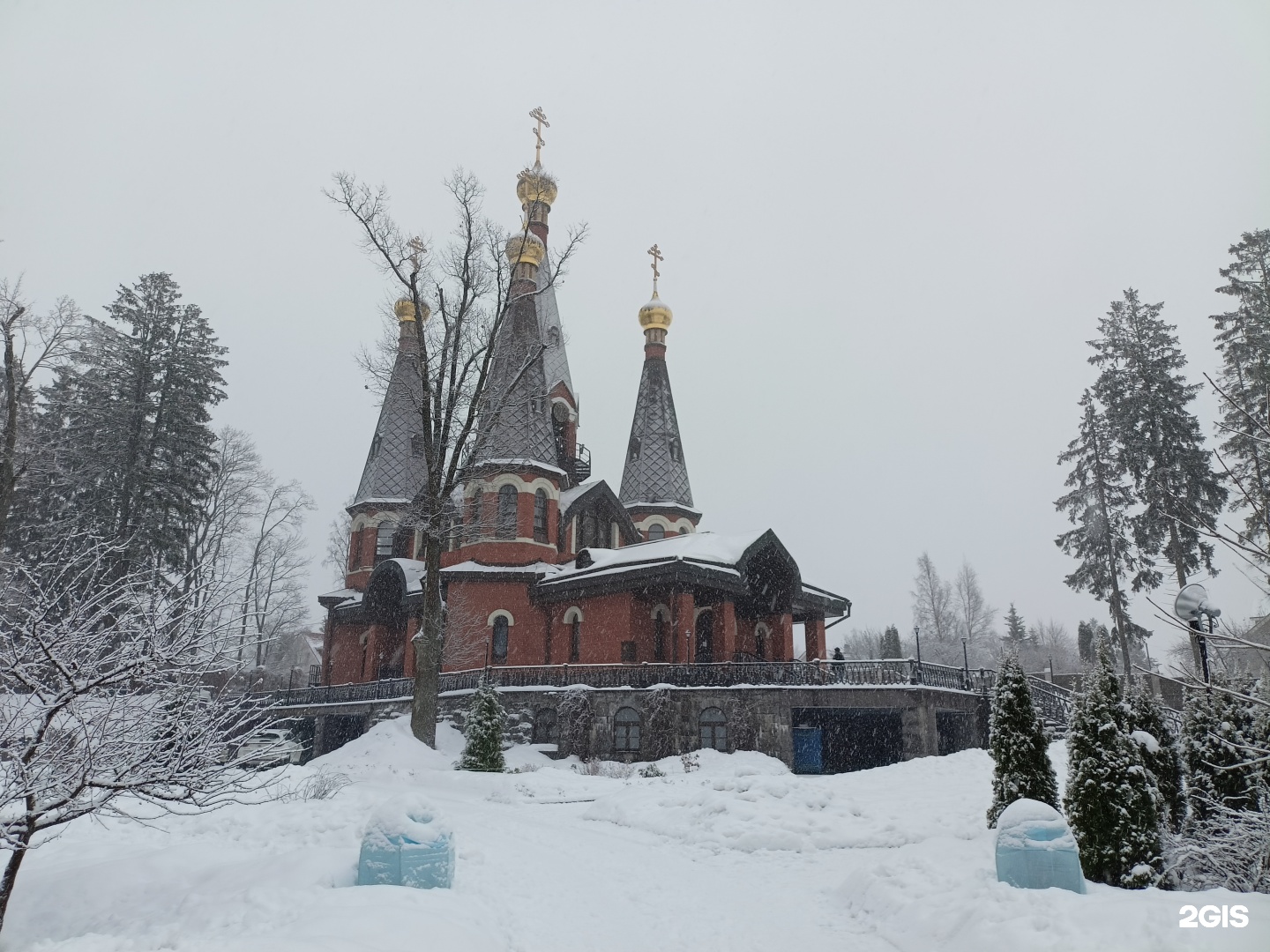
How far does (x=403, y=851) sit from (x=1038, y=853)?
4.97 meters

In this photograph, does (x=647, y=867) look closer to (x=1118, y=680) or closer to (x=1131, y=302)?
(x=1118, y=680)

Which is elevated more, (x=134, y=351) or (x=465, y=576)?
(x=134, y=351)

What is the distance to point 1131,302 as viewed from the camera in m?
30.0

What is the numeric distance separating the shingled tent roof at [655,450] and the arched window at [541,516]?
21.1 ft

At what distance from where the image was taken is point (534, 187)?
33.9 metres

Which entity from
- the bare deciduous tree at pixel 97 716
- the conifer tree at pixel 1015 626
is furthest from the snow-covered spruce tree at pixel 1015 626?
the bare deciduous tree at pixel 97 716

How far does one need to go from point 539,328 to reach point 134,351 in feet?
45.8

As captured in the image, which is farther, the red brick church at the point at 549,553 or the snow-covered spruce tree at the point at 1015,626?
the snow-covered spruce tree at the point at 1015,626

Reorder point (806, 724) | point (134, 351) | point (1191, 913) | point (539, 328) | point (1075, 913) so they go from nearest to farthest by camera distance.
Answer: point (1191, 913) → point (1075, 913) → point (806, 724) → point (134, 351) → point (539, 328)

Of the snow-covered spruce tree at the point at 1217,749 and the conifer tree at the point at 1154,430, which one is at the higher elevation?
the conifer tree at the point at 1154,430

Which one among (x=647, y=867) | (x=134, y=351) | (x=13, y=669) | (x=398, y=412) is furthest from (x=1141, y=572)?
(x=134, y=351)
